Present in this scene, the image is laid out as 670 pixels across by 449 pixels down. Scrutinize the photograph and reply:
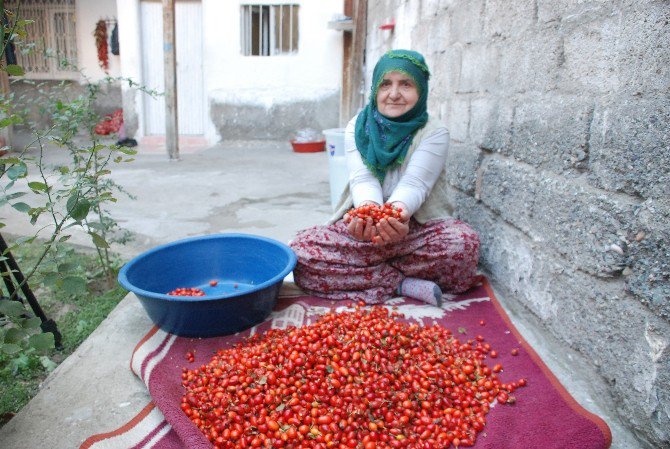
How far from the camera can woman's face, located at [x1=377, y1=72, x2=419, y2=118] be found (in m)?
2.41

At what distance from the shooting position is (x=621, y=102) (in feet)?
5.16

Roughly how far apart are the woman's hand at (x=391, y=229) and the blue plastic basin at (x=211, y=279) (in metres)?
0.42

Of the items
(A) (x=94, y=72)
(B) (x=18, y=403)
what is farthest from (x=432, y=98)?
(A) (x=94, y=72)

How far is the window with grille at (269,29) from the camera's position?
29.2 ft

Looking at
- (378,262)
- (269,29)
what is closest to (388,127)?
(378,262)

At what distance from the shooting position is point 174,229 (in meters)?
3.83

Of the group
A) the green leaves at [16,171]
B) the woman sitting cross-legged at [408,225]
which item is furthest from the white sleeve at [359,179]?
the green leaves at [16,171]

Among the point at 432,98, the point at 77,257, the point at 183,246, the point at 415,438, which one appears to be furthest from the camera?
the point at 432,98

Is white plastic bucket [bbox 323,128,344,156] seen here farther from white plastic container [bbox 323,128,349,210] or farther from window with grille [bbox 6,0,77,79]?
window with grille [bbox 6,0,77,79]

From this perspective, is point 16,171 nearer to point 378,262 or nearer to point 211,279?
point 211,279

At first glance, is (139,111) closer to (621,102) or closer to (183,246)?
(183,246)

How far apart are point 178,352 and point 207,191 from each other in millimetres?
3466

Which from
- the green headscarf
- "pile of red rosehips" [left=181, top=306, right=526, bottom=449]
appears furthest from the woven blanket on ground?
the green headscarf

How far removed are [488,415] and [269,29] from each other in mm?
8689
